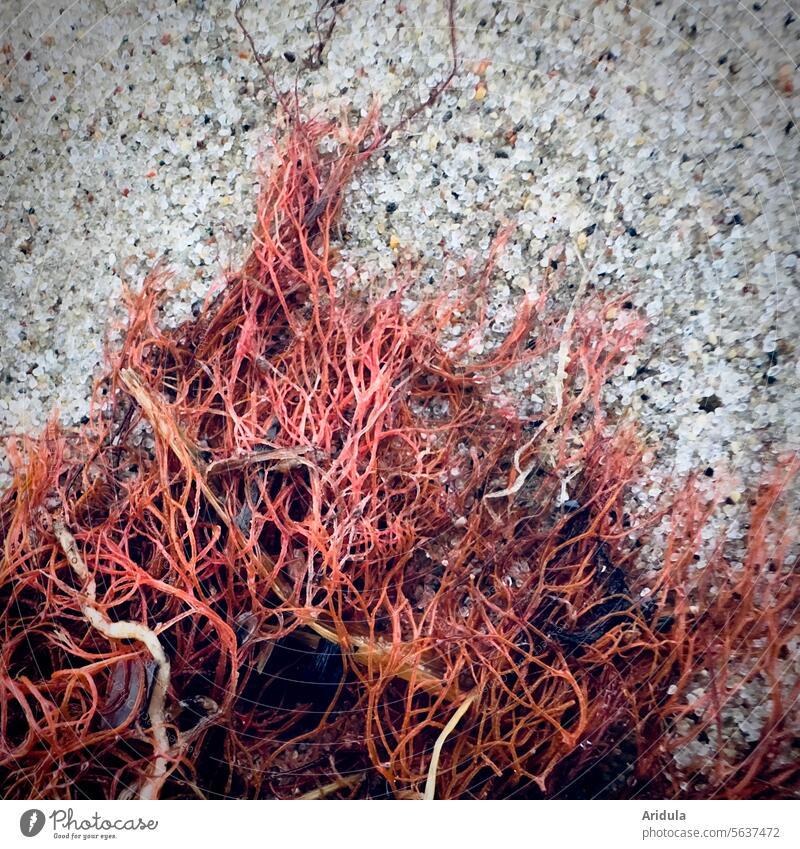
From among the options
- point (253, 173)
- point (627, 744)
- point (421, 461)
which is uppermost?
point (253, 173)

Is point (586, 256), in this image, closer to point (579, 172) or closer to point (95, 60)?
point (579, 172)

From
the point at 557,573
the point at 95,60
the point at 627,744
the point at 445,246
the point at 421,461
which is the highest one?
the point at 95,60

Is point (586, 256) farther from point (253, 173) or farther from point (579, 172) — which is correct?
point (253, 173)

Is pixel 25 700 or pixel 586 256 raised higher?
pixel 586 256

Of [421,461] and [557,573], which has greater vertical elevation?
[421,461]

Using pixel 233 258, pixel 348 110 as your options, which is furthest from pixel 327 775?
pixel 348 110

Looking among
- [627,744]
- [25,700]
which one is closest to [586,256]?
[627,744]
